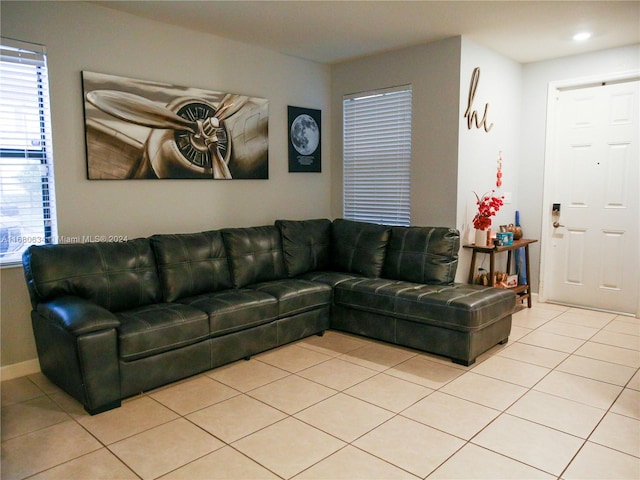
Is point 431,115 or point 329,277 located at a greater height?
point 431,115

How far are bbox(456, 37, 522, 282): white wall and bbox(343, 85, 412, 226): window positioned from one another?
56cm

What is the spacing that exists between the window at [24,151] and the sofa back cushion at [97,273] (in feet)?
1.09

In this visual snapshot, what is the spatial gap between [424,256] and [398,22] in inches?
77.6

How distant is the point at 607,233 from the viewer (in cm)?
A: 475

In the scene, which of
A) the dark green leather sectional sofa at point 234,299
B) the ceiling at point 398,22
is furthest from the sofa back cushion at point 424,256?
the ceiling at point 398,22

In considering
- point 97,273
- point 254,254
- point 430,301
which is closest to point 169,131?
point 254,254

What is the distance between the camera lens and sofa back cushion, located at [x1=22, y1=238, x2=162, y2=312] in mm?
2979

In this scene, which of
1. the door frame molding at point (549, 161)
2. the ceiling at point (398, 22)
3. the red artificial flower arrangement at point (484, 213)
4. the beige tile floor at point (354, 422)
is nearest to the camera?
the beige tile floor at point (354, 422)

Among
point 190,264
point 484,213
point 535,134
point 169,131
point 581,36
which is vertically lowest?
point 190,264

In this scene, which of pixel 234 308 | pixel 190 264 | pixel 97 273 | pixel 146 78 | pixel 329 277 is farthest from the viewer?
pixel 329 277

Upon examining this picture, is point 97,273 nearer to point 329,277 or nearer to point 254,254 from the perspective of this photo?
point 254,254

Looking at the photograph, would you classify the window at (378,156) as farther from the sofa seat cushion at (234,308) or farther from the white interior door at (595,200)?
the sofa seat cushion at (234,308)

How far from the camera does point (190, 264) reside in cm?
363

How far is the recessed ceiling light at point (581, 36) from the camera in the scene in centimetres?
410
